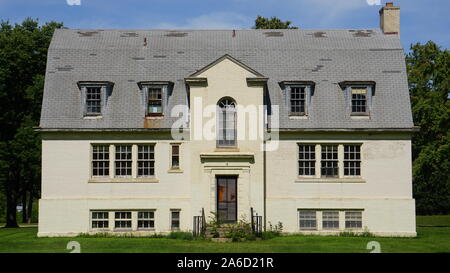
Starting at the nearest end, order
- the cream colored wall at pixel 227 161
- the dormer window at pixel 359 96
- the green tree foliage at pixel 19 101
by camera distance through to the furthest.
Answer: the cream colored wall at pixel 227 161 → the dormer window at pixel 359 96 → the green tree foliage at pixel 19 101

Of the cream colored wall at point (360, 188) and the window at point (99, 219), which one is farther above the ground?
the cream colored wall at point (360, 188)

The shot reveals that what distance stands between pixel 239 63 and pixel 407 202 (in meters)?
11.0

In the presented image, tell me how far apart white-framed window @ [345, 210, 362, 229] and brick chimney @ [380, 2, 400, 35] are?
1110 centimetres

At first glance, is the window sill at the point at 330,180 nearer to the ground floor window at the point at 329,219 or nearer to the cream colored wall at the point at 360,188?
the cream colored wall at the point at 360,188

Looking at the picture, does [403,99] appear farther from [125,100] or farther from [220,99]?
[125,100]

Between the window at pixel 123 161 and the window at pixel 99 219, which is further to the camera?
the window at pixel 123 161

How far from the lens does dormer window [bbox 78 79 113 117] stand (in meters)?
33.9

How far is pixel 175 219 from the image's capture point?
1303 inches

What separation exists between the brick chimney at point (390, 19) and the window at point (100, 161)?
17212 mm

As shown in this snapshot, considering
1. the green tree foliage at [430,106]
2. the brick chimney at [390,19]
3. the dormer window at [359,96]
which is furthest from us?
the green tree foliage at [430,106]

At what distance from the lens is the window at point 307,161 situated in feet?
109

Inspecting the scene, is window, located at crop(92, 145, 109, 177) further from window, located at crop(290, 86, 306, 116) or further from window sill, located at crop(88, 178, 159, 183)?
window, located at crop(290, 86, 306, 116)

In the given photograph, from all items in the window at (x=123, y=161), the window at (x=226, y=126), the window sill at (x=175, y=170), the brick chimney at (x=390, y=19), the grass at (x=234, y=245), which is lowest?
the grass at (x=234, y=245)

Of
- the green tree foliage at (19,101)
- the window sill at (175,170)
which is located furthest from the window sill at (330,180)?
the green tree foliage at (19,101)
